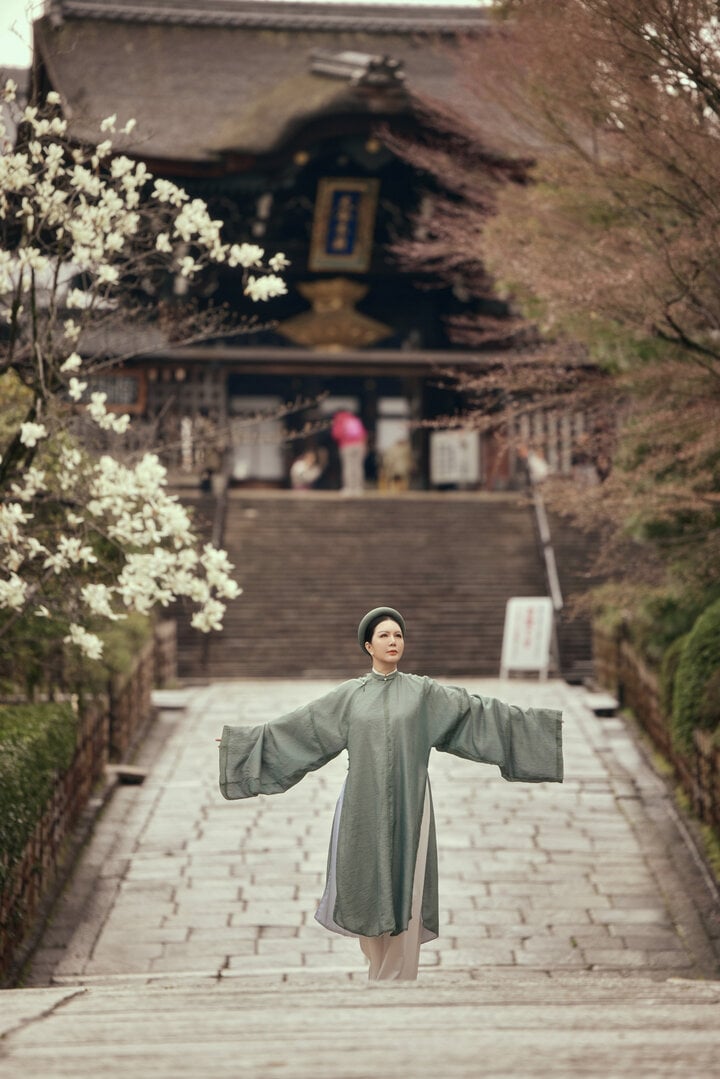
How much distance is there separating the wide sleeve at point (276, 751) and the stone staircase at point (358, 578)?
12.6 m

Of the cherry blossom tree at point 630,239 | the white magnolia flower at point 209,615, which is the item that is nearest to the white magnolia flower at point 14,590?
the white magnolia flower at point 209,615

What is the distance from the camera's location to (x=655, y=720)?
1303 centimetres

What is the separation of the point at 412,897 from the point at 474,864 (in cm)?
402

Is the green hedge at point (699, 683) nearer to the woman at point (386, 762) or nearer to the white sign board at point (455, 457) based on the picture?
the woman at point (386, 762)

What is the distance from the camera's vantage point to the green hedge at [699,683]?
9.93 meters

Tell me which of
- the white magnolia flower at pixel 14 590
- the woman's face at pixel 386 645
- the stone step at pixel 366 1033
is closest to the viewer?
the stone step at pixel 366 1033

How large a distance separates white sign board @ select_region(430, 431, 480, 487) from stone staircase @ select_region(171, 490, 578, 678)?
12.3 ft

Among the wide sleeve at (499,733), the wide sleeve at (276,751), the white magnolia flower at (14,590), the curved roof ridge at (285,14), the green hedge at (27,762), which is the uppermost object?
the curved roof ridge at (285,14)

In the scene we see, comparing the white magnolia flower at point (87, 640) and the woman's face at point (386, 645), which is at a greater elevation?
the woman's face at point (386, 645)

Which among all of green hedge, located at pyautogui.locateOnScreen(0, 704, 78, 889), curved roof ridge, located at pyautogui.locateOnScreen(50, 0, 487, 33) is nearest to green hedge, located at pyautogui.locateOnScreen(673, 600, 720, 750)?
green hedge, located at pyautogui.locateOnScreen(0, 704, 78, 889)

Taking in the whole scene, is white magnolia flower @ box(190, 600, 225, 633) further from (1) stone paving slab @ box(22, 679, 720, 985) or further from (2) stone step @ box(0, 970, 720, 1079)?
(2) stone step @ box(0, 970, 720, 1079)

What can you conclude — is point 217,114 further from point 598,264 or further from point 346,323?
point 598,264

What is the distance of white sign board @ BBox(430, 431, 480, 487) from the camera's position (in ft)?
95.9

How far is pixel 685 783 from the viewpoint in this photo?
37.2 feet
